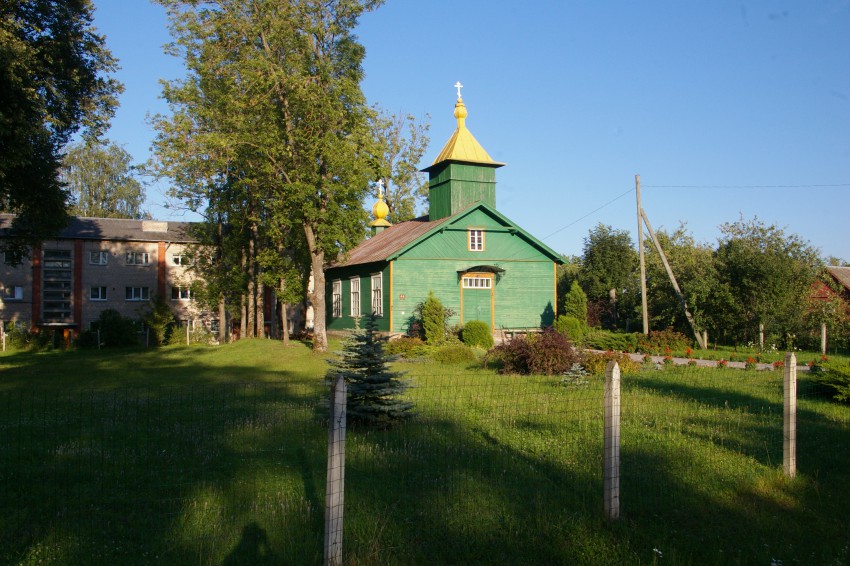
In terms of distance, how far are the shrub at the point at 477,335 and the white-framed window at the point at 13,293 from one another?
2684 centimetres

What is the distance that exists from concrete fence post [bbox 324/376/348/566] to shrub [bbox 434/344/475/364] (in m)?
16.7

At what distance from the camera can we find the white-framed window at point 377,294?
29562 millimetres

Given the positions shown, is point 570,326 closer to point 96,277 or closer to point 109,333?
point 109,333

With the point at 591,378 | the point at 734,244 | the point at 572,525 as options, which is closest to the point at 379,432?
the point at 572,525

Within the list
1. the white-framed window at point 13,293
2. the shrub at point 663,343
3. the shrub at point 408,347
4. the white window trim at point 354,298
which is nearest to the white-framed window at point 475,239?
the white window trim at point 354,298

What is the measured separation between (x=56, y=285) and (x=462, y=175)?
81.8ft

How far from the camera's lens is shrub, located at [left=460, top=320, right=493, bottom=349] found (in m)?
27.3

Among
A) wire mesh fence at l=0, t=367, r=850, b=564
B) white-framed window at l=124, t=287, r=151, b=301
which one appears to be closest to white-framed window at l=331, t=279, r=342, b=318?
white-framed window at l=124, t=287, r=151, b=301

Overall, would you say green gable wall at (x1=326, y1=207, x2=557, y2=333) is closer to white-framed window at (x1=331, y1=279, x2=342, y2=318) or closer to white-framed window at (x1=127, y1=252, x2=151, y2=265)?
white-framed window at (x1=331, y1=279, x2=342, y2=318)

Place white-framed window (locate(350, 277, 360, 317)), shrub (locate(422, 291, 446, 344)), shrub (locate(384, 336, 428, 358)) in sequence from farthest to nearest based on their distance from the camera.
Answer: white-framed window (locate(350, 277, 360, 317)) < shrub (locate(422, 291, 446, 344)) < shrub (locate(384, 336, 428, 358))

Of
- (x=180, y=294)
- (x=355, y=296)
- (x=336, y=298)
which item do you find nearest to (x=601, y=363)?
(x=355, y=296)

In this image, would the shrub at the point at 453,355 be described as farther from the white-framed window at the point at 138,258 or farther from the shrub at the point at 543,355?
the white-framed window at the point at 138,258

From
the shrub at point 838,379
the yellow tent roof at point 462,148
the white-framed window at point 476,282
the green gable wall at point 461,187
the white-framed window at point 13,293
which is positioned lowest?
the shrub at point 838,379

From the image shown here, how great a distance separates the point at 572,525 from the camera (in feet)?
19.8
